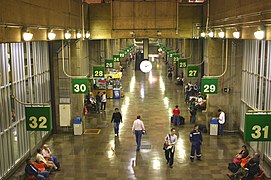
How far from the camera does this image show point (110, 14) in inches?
770

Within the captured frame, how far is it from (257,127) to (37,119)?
603cm

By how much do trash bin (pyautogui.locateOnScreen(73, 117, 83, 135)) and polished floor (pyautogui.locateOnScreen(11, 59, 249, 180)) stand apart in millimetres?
318

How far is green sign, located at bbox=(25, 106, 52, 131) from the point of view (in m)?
10.0

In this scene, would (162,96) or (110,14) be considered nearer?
(110,14)

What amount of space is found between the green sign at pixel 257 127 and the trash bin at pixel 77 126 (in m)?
10.7

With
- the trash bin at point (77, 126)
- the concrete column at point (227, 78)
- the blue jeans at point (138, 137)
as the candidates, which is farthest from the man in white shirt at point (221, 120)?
the trash bin at point (77, 126)

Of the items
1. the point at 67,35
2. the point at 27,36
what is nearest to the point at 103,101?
the point at 67,35

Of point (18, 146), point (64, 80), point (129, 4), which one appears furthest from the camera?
point (129, 4)

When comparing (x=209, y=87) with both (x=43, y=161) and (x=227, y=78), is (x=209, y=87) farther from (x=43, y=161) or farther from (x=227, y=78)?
(x=43, y=161)

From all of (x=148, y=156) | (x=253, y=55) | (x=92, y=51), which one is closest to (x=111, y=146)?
(x=148, y=156)

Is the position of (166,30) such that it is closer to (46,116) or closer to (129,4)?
(129,4)

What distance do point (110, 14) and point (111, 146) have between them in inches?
299

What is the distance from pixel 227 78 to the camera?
1775 cm

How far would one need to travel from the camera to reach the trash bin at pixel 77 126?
17.9 m
